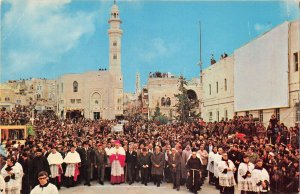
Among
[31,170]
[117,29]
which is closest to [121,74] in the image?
[117,29]

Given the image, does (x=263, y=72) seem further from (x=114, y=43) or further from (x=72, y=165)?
(x=114, y=43)

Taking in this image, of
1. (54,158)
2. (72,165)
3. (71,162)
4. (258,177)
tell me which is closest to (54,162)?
(54,158)

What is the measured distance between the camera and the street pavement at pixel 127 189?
544 inches

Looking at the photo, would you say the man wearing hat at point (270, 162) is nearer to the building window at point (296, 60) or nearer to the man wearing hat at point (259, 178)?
the man wearing hat at point (259, 178)

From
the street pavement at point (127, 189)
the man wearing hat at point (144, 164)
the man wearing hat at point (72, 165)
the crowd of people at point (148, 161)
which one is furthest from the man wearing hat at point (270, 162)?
the man wearing hat at point (72, 165)

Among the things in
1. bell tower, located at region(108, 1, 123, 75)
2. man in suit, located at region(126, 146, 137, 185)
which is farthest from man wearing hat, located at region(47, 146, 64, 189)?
bell tower, located at region(108, 1, 123, 75)

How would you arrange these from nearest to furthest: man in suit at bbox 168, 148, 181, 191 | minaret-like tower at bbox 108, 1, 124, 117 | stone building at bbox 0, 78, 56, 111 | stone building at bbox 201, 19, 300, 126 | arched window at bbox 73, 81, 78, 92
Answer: man in suit at bbox 168, 148, 181, 191 < stone building at bbox 201, 19, 300, 126 < arched window at bbox 73, 81, 78, 92 < stone building at bbox 0, 78, 56, 111 < minaret-like tower at bbox 108, 1, 124, 117

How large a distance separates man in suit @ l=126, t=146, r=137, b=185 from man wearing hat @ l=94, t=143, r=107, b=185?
870mm

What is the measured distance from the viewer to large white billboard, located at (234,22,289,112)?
1848 cm

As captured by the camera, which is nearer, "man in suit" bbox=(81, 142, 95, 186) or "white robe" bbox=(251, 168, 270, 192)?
"white robe" bbox=(251, 168, 270, 192)

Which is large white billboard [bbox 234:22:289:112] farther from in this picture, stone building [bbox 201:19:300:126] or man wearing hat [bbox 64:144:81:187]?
man wearing hat [bbox 64:144:81:187]

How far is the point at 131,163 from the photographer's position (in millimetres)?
15523

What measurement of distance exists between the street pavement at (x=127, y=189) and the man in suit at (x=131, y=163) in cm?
36

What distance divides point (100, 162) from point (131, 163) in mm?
1175
